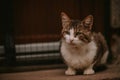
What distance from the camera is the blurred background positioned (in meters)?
3.50

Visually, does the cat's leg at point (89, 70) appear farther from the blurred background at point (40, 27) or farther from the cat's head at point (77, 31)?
the blurred background at point (40, 27)

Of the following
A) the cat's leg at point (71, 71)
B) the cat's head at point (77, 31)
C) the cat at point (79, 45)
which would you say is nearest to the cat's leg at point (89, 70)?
the cat at point (79, 45)

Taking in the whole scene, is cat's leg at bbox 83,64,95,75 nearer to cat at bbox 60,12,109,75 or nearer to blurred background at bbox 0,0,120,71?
cat at bbox 60,12,109,75

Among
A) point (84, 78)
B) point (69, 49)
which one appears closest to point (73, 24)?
point (69, 49)

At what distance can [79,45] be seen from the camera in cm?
285

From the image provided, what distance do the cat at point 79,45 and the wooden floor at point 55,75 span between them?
83 millimetres

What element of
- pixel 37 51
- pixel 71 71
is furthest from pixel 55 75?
pixel 37 51

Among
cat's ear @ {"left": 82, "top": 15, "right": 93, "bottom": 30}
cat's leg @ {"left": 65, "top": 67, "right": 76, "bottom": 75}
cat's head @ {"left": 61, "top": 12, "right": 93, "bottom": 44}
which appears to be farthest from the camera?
cat's leg @ {"left": 65, "top": 67, "right": 76, "bottom": 75}

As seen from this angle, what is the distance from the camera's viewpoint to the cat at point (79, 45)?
111 inches

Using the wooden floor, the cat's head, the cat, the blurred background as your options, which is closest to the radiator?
the blurred background

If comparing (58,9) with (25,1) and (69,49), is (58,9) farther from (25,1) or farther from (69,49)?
(69,49)

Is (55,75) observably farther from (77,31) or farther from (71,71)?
(77,31)

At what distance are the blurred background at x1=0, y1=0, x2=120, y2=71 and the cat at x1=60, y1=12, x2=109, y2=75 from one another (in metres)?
0.58

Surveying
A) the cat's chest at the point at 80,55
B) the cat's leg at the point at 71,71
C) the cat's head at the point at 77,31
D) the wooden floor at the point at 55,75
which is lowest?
the wooden floor at the point at 55,75
